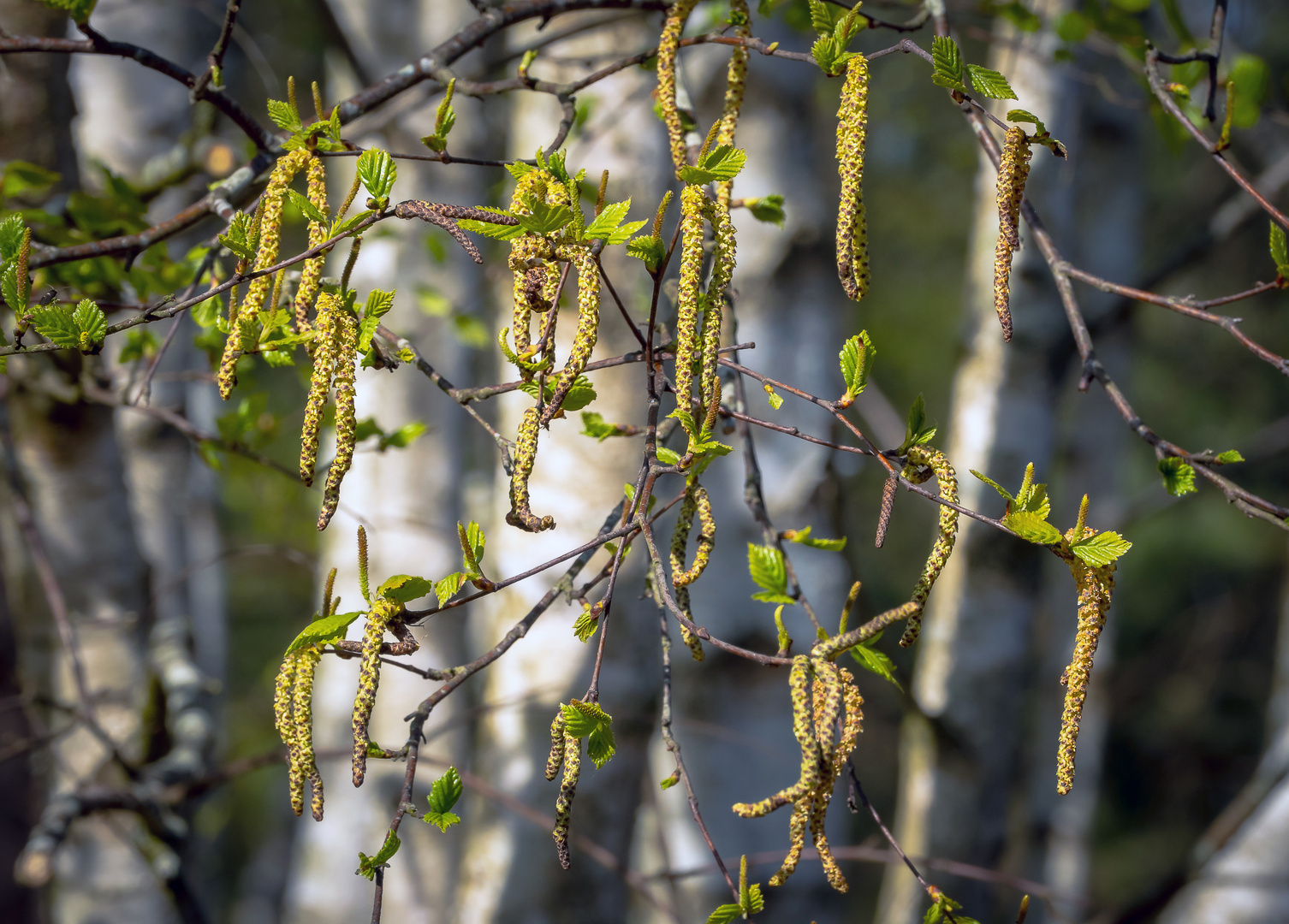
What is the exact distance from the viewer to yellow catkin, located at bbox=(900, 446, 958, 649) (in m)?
0.59

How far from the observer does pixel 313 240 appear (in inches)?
25.3

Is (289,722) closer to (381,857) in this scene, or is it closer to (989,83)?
(381,857)

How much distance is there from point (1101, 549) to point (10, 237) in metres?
0.81

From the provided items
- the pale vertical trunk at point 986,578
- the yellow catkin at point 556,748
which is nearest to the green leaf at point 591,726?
the yellow catkin at point 556,748

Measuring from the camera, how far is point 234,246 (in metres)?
0.60

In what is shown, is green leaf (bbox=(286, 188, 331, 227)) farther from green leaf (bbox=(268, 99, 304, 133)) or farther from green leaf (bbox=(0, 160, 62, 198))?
green leaf (bbox=(0, 160, 62, 198))

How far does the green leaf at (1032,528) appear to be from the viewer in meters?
0.59

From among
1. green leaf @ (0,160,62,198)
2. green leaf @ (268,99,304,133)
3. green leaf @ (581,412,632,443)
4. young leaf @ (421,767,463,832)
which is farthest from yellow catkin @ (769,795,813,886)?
green leaf @ (0,160,62,198)

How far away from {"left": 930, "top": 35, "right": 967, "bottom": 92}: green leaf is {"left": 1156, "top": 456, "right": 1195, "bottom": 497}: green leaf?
1.12ft

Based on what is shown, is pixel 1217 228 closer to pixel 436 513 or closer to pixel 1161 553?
pixel 436 513

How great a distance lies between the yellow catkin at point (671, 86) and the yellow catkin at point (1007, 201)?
248 mm

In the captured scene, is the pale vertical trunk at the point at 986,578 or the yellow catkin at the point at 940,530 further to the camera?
the pale vertical trunk at the point at 986,578

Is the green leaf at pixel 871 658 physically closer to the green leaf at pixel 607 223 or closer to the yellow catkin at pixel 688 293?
the yellow catkin at pixel 688 293

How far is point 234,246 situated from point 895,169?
250 inches
